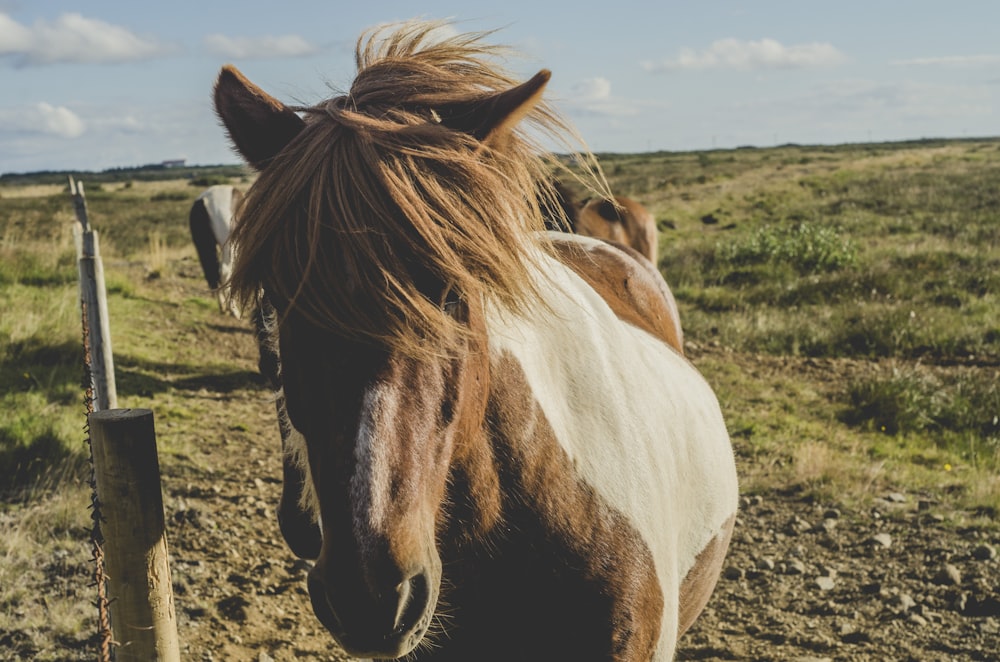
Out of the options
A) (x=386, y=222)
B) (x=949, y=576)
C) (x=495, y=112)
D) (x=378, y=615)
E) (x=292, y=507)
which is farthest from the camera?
(x=949, y=576)

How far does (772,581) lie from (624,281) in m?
2.30

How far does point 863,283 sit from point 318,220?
13.0 meters

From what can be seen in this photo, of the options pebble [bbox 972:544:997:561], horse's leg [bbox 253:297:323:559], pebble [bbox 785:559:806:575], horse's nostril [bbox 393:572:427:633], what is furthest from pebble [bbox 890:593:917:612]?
horse's nostril [bbox 393:572:427:633]

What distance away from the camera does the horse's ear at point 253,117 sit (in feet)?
5.47

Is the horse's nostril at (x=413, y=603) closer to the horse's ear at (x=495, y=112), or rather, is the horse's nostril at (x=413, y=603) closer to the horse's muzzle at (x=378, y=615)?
the horse's muzzle at (x=378, y=615)

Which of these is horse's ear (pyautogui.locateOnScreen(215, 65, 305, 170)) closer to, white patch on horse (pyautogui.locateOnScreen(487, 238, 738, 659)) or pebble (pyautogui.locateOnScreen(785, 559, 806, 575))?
white patch on horse (pyautogui.locateOnScreen(487, 238, 738, 659))

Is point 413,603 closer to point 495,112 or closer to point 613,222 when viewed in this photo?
point 495,112

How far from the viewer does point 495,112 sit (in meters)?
1.53

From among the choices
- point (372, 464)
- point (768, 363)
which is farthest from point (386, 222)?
point (768, 363)

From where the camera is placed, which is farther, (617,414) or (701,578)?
(701,578)

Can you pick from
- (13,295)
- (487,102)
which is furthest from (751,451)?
(13,295)

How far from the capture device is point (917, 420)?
23.0 feet

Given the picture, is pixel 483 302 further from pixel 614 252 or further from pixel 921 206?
pixel 921 206

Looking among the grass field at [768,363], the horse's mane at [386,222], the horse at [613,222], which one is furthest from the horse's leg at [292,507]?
the horse at [613,222]
